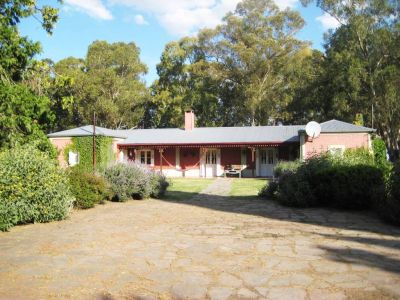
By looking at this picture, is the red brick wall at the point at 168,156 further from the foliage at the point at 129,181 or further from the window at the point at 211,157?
the foliage at the point at 129,181

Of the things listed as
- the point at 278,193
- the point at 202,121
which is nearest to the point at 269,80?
the point at 202,121

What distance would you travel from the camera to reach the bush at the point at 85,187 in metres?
10.5

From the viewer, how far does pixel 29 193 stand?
813cm

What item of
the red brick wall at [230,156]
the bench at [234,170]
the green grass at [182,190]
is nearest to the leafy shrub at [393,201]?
the green grass at [182,190]

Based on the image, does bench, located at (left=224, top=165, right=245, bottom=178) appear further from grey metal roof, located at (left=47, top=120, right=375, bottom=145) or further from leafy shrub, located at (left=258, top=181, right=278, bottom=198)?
leafy shrub, located at (left=258, top=181, right=278, bottom=198)

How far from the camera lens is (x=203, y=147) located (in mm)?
27578

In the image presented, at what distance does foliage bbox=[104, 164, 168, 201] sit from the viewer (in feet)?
40.4

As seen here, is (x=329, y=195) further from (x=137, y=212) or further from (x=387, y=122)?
(x=387, y=122)

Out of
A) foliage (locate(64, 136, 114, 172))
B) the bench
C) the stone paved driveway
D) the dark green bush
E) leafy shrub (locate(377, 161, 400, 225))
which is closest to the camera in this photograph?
the stone paved driveway

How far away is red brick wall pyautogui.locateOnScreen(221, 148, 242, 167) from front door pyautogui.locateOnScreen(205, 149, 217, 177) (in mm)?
598

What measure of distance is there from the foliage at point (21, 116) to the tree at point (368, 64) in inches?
913

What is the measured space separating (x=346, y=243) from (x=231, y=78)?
111ft

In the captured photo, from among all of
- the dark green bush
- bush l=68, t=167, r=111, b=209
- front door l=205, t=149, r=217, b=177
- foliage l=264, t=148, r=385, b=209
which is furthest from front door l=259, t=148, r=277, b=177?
bush l=68, t=167, r=111, b=209

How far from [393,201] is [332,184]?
2.38 metres
